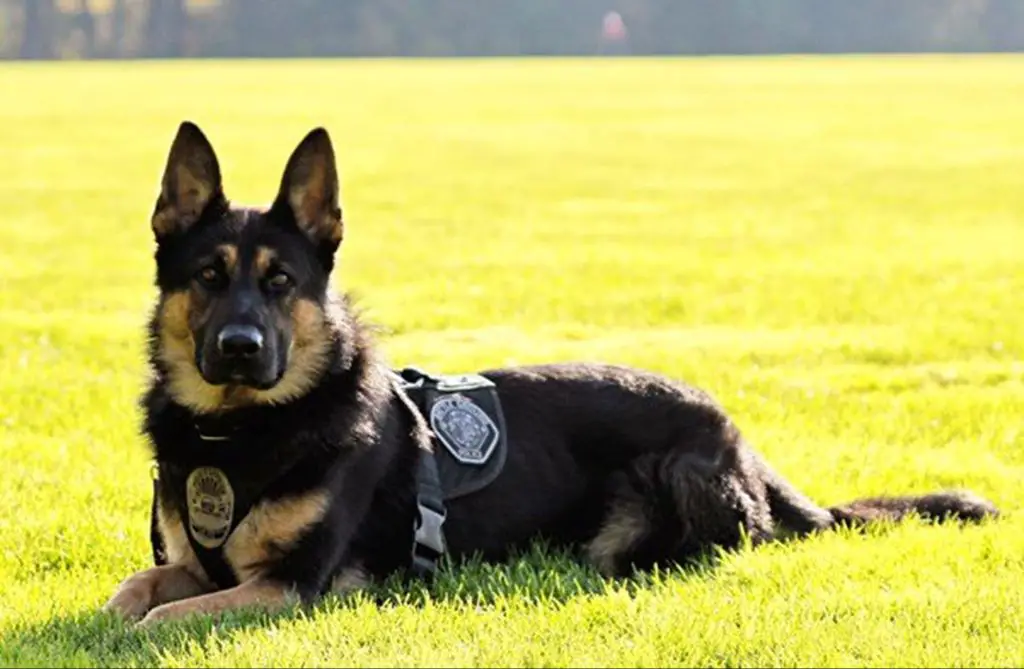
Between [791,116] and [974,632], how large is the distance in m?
46.7

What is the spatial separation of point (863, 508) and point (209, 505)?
3095 mm

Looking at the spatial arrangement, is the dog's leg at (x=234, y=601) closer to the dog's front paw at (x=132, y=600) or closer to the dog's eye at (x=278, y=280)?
the dog's front paw at (x=132, y=600)

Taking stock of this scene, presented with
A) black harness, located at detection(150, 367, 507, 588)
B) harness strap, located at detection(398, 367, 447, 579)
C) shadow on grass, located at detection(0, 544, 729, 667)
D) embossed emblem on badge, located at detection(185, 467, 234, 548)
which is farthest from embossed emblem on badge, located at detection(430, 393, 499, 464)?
embossed emblem on badge, located at detection(185, 467, 234, 548)

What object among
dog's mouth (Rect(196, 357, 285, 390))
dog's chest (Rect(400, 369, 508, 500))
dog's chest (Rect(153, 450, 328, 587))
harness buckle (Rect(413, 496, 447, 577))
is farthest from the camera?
dog's chest (Rect(400, 369, 508, 500))

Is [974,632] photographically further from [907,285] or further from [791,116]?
[791,116]

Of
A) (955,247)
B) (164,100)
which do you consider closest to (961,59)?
(164,100)

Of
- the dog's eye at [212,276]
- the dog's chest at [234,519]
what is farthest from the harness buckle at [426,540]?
the dog's eye at [212,276]

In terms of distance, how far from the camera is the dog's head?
594 centimetres

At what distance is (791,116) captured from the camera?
5103 cm

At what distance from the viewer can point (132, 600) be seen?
236 inches

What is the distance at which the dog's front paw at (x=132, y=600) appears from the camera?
5.94m

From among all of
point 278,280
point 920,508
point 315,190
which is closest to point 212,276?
point 278,280

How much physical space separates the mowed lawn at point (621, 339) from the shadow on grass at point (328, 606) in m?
0.02

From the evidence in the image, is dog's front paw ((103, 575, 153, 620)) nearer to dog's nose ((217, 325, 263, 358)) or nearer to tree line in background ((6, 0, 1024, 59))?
dog's nose ((217, 325, 263, 358))
